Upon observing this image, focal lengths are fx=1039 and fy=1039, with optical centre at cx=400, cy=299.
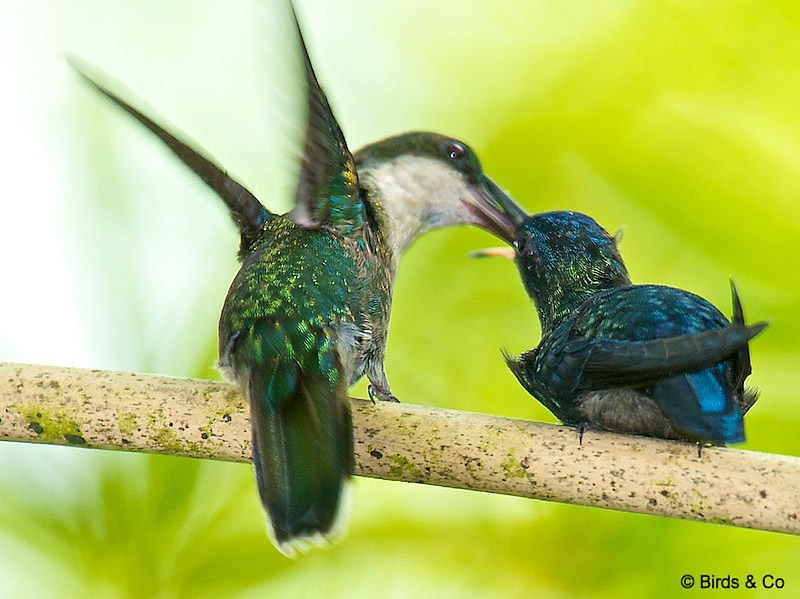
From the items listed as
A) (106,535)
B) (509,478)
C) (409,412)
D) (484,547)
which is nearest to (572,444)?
(509,478)

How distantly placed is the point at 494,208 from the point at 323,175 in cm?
98

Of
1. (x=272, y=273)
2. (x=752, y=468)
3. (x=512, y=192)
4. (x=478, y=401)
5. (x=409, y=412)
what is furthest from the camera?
(x=512, y=192)

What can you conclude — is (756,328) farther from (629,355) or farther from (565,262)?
(565,262)

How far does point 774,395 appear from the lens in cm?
269

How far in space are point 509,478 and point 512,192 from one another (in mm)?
1624

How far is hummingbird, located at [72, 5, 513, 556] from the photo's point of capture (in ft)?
6.65

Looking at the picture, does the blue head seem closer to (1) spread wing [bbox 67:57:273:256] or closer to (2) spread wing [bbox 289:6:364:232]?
(2) spread wing [bbox 289:6:364:232]

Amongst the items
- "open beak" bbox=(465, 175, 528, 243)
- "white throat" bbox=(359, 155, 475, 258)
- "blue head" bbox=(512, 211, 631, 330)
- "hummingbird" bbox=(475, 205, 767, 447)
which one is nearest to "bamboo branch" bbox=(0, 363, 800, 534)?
"hummingbird" bbox=(475, 205, 767, 447)

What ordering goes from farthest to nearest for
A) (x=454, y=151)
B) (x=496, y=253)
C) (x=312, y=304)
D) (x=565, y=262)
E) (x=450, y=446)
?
(x=454, y=151)
(x=496, y=253)
(x=565, y=262)
(x=312, y=304)
(x=450, y=446)

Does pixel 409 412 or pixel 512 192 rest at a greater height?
pixel 512 192

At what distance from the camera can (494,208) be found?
11.1 ft

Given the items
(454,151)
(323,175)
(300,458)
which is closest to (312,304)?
(323,175)

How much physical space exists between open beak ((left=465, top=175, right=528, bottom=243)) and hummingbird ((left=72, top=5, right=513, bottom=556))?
0.60 ft

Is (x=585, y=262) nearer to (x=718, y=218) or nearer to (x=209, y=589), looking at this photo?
(x=718, y=218)
